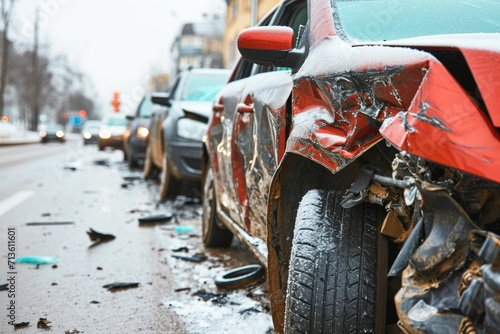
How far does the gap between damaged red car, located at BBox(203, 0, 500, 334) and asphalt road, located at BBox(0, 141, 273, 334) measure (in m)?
0.55

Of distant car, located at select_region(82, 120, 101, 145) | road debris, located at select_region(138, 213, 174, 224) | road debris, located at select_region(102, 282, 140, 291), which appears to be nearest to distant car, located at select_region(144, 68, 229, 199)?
road debris, located at select_region(138, 213, 174, 224)

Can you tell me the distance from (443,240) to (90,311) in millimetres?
2715

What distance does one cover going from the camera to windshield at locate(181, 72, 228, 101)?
A: 953 cm

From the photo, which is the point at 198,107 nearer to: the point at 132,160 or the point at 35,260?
the point at 35,260

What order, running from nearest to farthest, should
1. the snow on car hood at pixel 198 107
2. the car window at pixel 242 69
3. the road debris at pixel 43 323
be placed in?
the road debris at pixel 43 323
the car window at pixel 242 69
the snow on car hood at pixel 198 107

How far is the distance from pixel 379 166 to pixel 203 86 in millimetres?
7747

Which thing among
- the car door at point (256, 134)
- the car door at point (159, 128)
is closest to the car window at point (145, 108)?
the car door at point (159, 128)

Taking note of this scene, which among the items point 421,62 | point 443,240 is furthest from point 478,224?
point 421,62

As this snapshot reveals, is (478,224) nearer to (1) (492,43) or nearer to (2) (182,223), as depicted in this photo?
(1) (492,43)

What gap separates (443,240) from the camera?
1.70 metres

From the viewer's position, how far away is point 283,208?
2.99 meters

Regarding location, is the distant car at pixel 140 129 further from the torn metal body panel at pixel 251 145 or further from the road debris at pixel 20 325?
the road debris at pixel 20 325

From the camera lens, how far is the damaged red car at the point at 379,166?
1.67 metres

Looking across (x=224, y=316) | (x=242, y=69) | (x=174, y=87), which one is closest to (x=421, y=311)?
(x=224, y=316)
